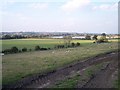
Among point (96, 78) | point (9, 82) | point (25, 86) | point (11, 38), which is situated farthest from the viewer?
point (11, 38)

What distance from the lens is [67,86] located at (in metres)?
14.5

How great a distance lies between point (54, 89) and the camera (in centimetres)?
1369

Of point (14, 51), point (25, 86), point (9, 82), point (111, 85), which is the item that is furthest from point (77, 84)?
point (14, 51)

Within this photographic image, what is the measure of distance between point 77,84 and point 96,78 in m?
2.91

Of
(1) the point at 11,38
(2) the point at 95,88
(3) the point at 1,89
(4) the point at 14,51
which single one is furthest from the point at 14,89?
(1) the point at 11,38

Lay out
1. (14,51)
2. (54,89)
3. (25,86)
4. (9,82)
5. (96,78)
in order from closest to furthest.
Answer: (54,89), (25,86), (9,82), (96,78), (14,51)

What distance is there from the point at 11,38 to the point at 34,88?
325 feet

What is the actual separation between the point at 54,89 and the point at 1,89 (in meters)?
2.83

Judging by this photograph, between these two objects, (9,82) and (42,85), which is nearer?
(42,85)

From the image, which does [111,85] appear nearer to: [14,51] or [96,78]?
[96,78]

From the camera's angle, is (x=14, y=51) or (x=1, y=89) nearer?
(x=1, y=89)

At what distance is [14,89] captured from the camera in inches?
544

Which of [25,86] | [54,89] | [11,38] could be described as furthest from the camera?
[11,38]

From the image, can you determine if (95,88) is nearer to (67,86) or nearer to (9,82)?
(67,86)
